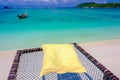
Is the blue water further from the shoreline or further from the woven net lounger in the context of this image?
the woven net lounger

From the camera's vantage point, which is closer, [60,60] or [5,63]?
[60,60]

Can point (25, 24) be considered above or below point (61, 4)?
below

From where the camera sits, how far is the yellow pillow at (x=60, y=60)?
1.52 metres

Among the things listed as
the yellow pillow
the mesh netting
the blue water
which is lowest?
the blue water

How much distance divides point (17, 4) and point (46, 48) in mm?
3801

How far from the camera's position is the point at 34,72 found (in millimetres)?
1871

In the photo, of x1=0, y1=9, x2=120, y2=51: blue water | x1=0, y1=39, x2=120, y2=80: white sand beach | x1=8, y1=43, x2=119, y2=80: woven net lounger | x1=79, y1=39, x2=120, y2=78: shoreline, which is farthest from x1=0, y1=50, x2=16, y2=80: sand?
x1=79, y1=39, x2=120, y2=78: shoreline

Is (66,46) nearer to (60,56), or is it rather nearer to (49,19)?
(60,56)

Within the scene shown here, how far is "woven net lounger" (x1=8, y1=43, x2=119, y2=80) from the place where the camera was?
1574 millimetres

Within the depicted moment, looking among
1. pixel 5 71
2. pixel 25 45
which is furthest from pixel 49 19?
pixel 5 71

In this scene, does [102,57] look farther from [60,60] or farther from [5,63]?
[5,63]

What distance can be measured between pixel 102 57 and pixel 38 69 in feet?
4.13

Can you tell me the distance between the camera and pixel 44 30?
5.83 m

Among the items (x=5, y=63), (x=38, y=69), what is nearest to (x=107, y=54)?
(x=38, y=69)
